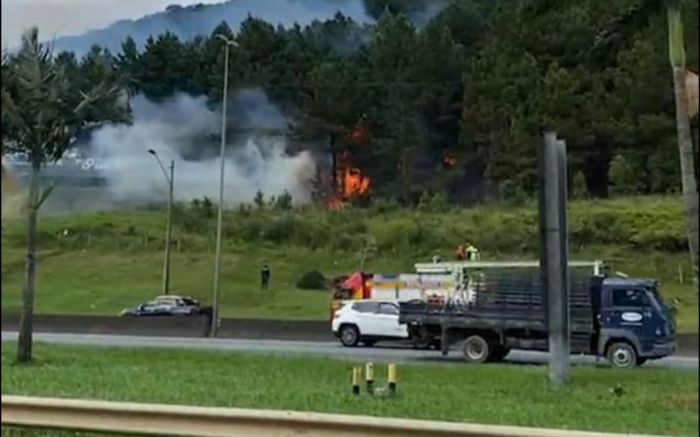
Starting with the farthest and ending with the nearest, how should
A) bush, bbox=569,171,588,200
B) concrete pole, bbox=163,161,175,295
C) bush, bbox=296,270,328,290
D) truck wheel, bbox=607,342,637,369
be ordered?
bush, bbox=296,270,328,290, bush, bbox=569,171,588,200, truck wheel, bbox=607,342,637,369, concrete pole, bbox=163,161,175,295

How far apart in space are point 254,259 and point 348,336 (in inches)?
84.3

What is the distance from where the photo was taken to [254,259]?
902 centimetres

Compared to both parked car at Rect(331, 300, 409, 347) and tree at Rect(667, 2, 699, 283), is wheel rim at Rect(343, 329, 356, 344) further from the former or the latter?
tree at Rect(667, 2, 699, 283)

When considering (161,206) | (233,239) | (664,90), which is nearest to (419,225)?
(233,239)

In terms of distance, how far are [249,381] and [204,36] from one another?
2.70 meters

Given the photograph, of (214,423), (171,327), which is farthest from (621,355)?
(214,423)

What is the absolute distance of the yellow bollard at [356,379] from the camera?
7.72 m

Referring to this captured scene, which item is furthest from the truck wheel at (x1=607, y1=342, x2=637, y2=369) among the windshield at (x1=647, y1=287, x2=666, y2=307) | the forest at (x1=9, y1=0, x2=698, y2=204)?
the forest at (x1=9, y1=0, x2=698, y2=204)

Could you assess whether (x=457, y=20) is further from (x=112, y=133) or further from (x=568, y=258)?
(x=112, y=133)

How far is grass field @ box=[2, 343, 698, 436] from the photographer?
6328 millimetres

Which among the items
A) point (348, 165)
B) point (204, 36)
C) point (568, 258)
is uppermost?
point (204, 36)

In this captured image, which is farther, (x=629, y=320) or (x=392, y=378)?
(x=629, y=320)

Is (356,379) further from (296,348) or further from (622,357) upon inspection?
(622,357)

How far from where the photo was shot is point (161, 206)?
8391 mm
